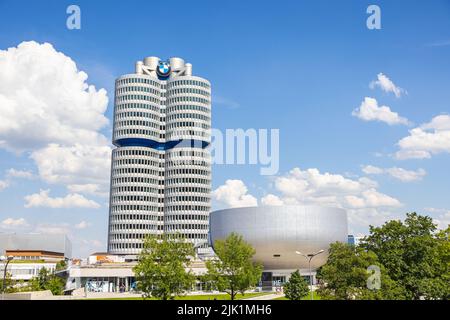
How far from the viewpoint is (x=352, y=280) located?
2313 inches

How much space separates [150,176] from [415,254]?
142 meters

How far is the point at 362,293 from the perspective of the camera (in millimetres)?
56812

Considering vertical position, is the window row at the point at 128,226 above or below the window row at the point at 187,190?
below

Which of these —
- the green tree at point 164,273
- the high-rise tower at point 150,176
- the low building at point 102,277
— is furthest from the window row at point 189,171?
the green tree at point 164,273

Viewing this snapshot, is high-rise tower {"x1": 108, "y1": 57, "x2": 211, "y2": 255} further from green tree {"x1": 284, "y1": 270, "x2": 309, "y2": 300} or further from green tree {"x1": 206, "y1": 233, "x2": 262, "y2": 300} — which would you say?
green tree {"x1": 206, "y1": 233, "x2": 262, "y2": 300}

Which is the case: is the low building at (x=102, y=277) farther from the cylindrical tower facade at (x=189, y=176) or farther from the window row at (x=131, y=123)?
the window row at (x=131, y=123)

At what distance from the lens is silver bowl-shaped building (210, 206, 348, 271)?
445 ft

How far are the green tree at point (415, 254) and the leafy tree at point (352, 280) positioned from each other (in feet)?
12.2

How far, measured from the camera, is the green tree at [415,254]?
6350cm

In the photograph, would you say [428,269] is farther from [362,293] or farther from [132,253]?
[132,253]

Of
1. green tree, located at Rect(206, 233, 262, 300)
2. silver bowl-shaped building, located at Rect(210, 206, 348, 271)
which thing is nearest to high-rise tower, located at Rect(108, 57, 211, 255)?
silver bowl-shaped building, located at Rect(210, 206, 348, 271)
